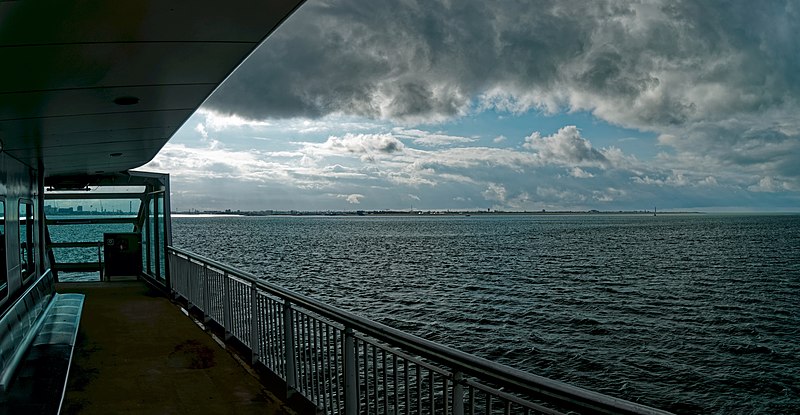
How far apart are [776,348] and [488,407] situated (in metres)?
20.3

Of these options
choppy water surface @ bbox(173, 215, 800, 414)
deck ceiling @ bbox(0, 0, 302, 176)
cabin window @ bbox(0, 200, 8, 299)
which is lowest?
choppy water surface @ bbox(173, 215, 800, 414)

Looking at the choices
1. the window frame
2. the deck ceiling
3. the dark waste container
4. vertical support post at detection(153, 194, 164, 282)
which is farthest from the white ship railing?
the dark waste container

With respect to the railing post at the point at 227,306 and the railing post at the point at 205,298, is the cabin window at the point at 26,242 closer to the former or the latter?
the railing post at the point at 205,298

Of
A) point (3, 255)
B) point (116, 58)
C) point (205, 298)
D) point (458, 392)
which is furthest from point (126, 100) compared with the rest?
point (205, 298)

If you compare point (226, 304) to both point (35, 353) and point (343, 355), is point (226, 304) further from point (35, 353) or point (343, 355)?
point (343, 355)

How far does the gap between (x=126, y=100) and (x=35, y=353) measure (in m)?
2.38

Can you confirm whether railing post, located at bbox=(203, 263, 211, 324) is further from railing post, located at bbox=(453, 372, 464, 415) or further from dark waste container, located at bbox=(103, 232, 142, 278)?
dark waste container, located at bbox=(103, 232, 142, 278)

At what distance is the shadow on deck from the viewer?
16.0ft

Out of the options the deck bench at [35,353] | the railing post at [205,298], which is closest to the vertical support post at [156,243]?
the railing post at [205,298]

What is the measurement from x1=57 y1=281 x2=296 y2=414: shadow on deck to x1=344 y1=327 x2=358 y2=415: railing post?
1.04 meters

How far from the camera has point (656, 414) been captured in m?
1.78

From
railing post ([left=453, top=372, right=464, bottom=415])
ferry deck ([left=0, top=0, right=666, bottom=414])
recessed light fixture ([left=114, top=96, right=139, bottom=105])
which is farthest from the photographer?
recessed light fixture ([left=114, top=96, right=139, bottom=105])

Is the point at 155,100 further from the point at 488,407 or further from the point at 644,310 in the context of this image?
the point at 644,310

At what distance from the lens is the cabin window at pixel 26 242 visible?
24.9 feet
